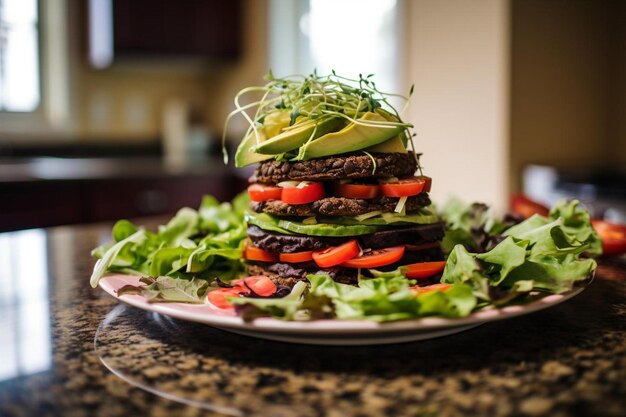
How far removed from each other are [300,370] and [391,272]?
312mm

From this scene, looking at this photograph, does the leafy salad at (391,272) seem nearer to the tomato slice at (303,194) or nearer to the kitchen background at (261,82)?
the tomato slice at (303,194)

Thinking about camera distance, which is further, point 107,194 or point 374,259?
point 107,194

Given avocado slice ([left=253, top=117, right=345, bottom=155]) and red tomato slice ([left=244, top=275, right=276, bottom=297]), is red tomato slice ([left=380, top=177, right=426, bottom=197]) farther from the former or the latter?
red tomato slice ([left=244, top=275, right=276, bottom=297])

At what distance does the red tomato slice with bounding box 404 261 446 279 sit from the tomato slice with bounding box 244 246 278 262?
0.24 m

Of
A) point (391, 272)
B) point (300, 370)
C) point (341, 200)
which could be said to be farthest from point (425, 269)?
point (300, 370)

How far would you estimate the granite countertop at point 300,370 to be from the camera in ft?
2.18

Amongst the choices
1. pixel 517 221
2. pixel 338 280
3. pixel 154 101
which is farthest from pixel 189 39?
pixel 338 280

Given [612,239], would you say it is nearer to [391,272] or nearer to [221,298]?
[391,272]

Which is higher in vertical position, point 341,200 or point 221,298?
point 341,200

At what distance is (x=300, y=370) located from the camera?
0.77m

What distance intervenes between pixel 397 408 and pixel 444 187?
3068 mm

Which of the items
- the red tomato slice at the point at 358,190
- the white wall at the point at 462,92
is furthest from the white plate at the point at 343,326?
the white wall at the point at 462,92

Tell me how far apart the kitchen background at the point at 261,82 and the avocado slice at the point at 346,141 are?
196 cm

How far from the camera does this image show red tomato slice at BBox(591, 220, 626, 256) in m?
1.49
